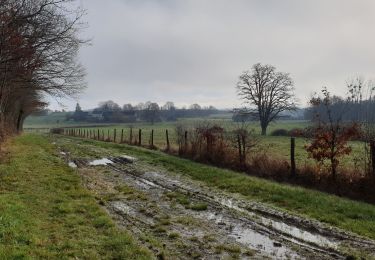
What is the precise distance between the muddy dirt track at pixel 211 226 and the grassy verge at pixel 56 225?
0.46 m

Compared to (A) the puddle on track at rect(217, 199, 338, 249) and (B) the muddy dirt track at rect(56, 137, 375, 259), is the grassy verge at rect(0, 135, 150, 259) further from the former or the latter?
(A) the puddle on track at rect(217, 199, 338, 249)

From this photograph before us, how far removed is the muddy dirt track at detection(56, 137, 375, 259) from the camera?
281 inches

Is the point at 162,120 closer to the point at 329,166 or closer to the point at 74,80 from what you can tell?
the point at 74,80

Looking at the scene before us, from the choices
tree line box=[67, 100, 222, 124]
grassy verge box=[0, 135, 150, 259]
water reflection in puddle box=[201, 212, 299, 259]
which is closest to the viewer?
grassy verge box=[0, 135, 150, 259]

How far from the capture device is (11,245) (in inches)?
275

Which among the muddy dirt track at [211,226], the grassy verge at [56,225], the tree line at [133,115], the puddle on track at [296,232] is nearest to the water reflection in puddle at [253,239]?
the muddy dirt track at [211,226]

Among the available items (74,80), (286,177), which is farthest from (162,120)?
(286,177)

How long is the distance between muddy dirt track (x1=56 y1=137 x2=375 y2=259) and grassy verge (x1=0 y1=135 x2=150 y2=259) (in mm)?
457

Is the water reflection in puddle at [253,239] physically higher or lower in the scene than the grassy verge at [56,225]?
lower

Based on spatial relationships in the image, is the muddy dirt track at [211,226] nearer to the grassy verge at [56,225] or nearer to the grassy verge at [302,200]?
the grassy verge at [56,225]

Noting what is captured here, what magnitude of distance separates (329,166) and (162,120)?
140 meters

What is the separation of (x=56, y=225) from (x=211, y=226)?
3.41m

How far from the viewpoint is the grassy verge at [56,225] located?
6.79 meters

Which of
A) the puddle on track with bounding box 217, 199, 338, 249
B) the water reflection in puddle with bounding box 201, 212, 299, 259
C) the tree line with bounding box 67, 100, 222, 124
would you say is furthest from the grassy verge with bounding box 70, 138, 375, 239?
the tree line with bounding box 67, 100, 222, 124
